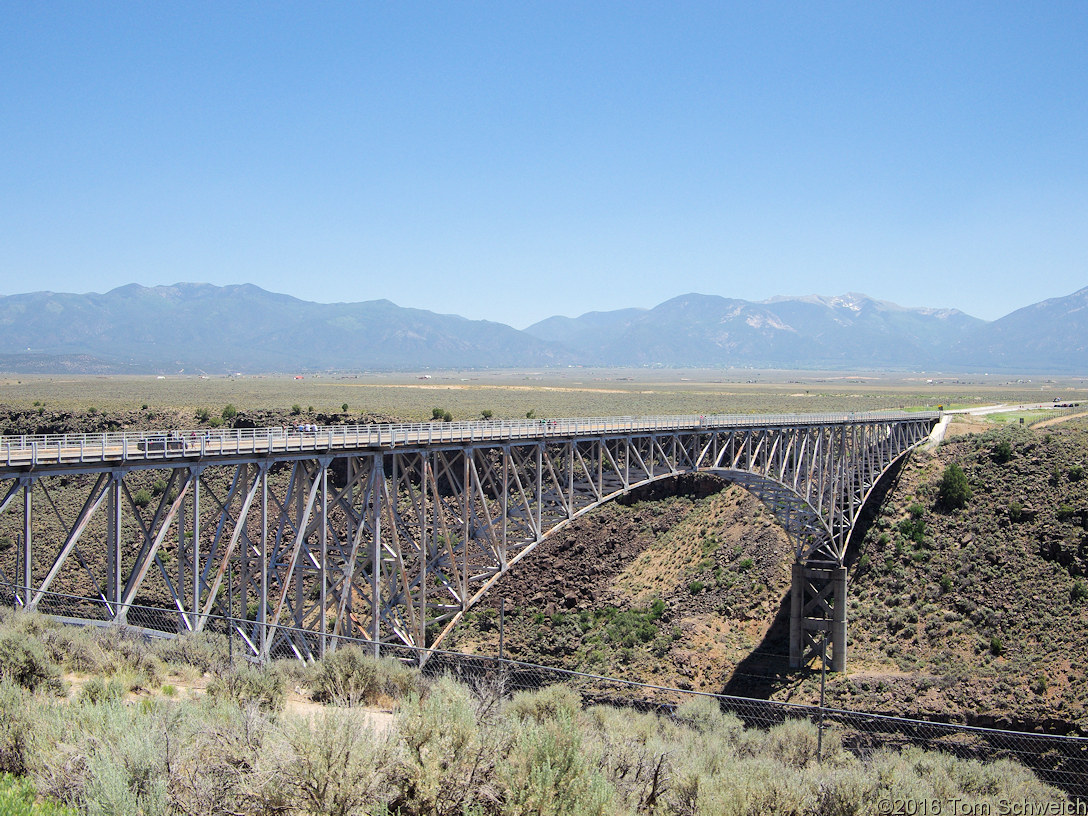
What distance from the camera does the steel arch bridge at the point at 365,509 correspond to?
20734 millimetres

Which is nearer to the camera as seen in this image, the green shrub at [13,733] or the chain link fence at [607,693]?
the green shrub at [13,733]

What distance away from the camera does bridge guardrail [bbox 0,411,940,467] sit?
20.3 m

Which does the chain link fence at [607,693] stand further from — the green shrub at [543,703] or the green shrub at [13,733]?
the green shrub at [13,733]

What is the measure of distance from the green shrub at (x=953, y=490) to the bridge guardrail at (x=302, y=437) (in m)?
7.14

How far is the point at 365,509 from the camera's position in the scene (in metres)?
26.0

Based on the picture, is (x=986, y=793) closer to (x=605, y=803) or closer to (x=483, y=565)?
(x=605, y=803)

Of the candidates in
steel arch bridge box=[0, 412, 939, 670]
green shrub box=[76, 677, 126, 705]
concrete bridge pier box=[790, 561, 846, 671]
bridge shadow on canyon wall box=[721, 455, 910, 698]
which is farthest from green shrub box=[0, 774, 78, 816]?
concrete bridge pier box=[790, 561, 846, 671]

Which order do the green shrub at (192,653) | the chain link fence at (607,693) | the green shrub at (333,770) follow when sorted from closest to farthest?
the green shrub at (333,770) < the green shrub at (192,653) < the chain link fence at (607,693)

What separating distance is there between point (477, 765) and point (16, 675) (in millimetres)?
8184

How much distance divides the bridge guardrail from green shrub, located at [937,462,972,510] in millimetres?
7141

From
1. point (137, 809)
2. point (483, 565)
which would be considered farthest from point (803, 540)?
point (137, 809)

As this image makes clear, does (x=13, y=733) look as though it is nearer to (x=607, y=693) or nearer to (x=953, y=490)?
(x=607, y=693)

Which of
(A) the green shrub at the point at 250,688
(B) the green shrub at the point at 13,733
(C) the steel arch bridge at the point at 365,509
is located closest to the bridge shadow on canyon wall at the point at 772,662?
(C) the steel arch bridge at the point at 365,509

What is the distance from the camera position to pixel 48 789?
30.0 feet
